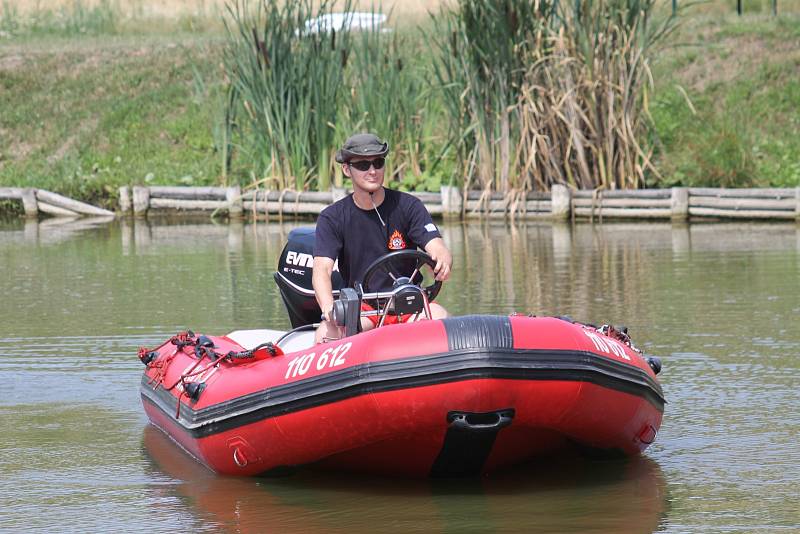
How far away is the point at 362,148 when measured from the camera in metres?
6.89

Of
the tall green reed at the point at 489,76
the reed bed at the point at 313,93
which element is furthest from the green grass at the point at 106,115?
the tall green reed at the point at 489,76

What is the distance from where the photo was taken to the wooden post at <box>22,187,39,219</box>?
24.4 m

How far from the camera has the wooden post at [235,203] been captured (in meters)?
22.7

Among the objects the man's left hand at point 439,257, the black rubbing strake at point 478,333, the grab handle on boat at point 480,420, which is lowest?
the grab handle on boat at point 480,420

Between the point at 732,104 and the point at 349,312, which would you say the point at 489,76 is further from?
the point at 349,312

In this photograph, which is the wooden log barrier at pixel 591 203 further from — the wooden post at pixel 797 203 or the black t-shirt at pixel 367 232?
the black t-shirt at pixel 367 232

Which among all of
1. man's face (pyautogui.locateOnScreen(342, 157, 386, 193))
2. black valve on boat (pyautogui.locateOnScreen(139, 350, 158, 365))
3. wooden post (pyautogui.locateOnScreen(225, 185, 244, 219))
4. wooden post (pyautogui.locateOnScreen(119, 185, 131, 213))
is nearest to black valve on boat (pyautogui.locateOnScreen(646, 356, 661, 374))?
man's face (pyautogui.locateOnScreen(342, 157, 386, 193))

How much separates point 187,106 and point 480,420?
81.3 feet

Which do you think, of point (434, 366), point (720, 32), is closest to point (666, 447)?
point (434, 366)

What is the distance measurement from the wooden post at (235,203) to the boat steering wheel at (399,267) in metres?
15.7

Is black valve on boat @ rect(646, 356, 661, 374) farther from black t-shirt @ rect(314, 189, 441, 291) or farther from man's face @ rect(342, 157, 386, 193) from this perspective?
man's face @ rect(342, 157, 386, 193)

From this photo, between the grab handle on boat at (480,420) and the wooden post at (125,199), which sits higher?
the wooden post at (125,199)

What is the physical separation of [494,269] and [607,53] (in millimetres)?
5849

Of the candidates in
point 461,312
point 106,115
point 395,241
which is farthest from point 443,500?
point 106,115
